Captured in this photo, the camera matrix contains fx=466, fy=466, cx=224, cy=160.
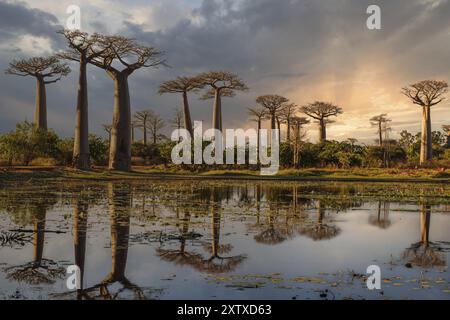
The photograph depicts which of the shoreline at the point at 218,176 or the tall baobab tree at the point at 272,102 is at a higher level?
Answer: the tall baobab tree at the point at 272,102

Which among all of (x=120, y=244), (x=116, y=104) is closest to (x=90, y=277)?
(x=120, y=244)

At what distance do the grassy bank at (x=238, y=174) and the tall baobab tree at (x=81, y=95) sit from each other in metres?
1.34

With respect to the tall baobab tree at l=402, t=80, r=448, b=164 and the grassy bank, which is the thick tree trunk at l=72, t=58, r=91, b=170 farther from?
the tall baobab tree at l=402, t=80, r=448, b=164

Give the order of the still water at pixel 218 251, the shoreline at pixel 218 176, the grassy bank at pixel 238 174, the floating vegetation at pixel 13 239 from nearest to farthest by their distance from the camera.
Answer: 1. the still water at pixel 218 251
2. the floating vegetation at pixel 13 239
3. the shoreline at pixel 218 176
4. the grassy bank at pixel 238 174

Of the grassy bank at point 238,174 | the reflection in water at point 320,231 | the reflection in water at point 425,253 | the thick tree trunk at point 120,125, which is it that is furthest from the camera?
the thick tree trunk at point 120,125

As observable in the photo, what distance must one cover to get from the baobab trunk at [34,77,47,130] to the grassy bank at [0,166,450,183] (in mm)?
16150

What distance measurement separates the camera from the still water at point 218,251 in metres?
5.15

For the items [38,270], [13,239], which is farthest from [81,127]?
[38,270]

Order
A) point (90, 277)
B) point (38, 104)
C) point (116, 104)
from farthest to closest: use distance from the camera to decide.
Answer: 1. point (38, 104)
2. point (116, 104)
3. point (90, 277)

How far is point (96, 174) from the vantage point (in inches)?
1163

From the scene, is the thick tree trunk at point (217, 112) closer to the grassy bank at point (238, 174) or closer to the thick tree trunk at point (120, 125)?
the grassy bank at point (238, 174)

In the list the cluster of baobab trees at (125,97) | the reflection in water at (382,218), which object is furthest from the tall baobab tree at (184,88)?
the reflection in water at (382,218)
